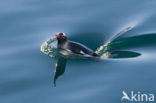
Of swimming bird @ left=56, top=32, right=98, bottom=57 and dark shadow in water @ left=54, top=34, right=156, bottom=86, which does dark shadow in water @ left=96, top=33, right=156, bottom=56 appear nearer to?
dark shadow in water @ left=54, top=34, right=156, bottom=86

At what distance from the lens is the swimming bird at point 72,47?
13.2 m

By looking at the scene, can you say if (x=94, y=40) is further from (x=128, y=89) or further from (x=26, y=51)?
(x=128, y=89)

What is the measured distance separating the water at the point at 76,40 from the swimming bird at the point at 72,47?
12.9 inches

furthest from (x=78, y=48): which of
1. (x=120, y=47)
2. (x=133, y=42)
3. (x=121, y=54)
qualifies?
(x=133, y=42)

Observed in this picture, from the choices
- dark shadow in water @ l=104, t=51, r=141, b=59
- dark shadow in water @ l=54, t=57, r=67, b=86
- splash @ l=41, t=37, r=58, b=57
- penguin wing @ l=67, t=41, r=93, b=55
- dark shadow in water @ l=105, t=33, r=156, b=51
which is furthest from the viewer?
dark shadow in water @ l=105, t=33, r=156, b=51

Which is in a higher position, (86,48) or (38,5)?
(38,5)

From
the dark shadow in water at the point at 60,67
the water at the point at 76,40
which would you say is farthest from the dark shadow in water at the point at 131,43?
the dark shadow in water at the point at 60,67

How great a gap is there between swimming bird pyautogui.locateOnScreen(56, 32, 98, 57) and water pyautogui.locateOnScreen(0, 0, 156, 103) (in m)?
0.33

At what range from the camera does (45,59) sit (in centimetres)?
1341

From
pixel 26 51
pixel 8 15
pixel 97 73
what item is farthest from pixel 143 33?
pixel 8 15

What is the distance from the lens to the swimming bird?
13242mm

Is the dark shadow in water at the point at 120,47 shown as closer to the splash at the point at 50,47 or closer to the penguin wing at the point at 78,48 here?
the penguin wing at the point at 78,48

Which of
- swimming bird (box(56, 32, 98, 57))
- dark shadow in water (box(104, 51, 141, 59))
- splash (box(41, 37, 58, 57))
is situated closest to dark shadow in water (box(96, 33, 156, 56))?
dark shadow in water (box(104, 51, 141, 59))

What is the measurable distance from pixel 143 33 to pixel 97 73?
342 cm
